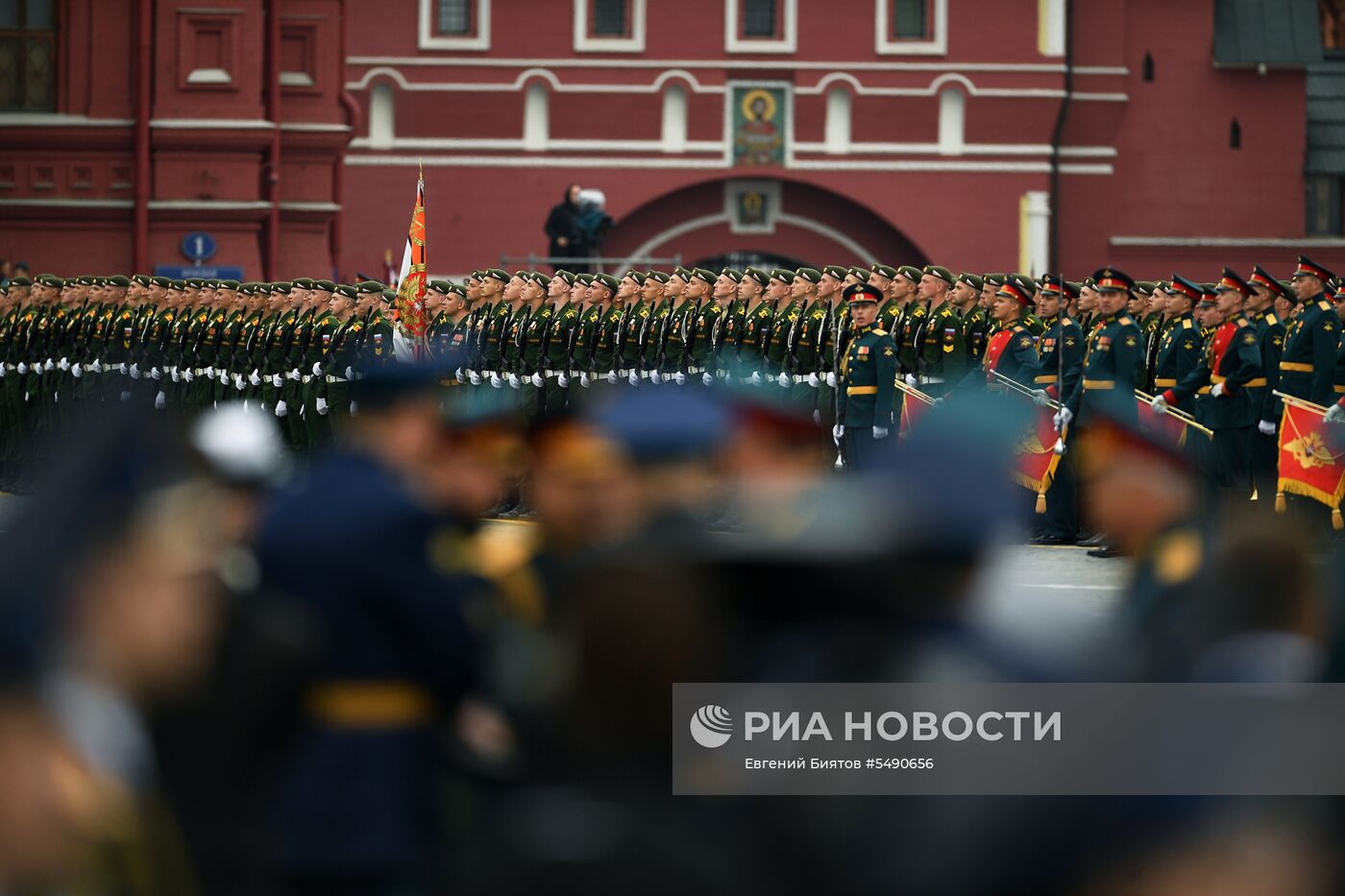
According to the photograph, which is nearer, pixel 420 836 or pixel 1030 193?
pixel 420 836

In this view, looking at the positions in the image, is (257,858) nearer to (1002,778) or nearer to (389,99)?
(1002,778)

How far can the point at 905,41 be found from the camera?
125 ft

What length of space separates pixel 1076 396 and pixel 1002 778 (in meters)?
11.3

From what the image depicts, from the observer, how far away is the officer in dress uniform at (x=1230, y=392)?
568 inches

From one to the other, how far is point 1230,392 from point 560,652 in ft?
36.3

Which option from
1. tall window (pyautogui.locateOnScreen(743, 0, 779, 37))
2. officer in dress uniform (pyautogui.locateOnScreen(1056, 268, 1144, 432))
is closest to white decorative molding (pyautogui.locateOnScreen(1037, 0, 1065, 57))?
tall window (pyautogui.locateOnScreen(743, 0, 779, 37))

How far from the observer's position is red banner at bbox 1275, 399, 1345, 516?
13.6 meters

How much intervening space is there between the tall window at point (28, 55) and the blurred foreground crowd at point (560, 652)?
23706 millimetres

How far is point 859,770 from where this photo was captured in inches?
148

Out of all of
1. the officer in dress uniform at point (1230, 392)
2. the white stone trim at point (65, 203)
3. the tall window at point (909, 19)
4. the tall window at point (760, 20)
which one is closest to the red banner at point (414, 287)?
the officer in dress uniform at point (1230, 392)

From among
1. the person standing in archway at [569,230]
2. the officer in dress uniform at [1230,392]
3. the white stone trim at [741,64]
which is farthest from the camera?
the white stone trim at [741,64]

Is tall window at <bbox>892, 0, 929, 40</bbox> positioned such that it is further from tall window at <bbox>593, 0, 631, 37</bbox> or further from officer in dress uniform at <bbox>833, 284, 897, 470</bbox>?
officer in dress uniform at <bbox>833, 284, 897, 470</bbox>

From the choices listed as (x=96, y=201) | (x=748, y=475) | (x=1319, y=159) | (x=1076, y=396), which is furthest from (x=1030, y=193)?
(x=748, y=475)

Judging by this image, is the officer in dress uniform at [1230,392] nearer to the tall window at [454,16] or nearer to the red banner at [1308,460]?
the red banner at [1308,460]
